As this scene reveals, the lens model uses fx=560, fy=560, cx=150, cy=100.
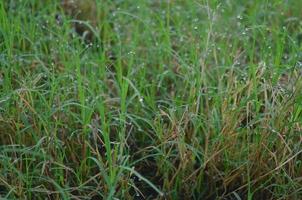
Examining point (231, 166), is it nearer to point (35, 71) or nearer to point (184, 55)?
point (184, 55)

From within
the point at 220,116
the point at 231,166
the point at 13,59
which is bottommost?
the point at 231,166

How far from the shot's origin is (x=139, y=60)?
2.42 m

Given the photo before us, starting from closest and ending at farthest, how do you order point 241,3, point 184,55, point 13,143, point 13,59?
point 13,143 → point 13,59 → point 184,55 → point 241,3

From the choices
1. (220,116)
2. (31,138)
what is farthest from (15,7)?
(220,116)

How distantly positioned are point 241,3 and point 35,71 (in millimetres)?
1324

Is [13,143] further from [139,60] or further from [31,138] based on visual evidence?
[139,60]

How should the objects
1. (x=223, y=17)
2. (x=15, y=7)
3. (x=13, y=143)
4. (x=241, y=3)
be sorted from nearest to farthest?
(x=13, y=143) < (x=15, y=7) < (x=223, y=17) < (x=241, y=3)

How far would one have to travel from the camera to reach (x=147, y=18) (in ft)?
8.61

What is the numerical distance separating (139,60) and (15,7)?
26.3 inches

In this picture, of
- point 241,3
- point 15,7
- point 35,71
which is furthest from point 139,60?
point 241,3

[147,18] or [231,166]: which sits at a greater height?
[147,18]

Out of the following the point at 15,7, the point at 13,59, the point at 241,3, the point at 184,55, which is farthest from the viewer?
the point at 241,3

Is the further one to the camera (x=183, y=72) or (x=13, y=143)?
(x=183, y=72)

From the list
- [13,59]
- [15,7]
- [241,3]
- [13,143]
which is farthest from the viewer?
[241,3]
